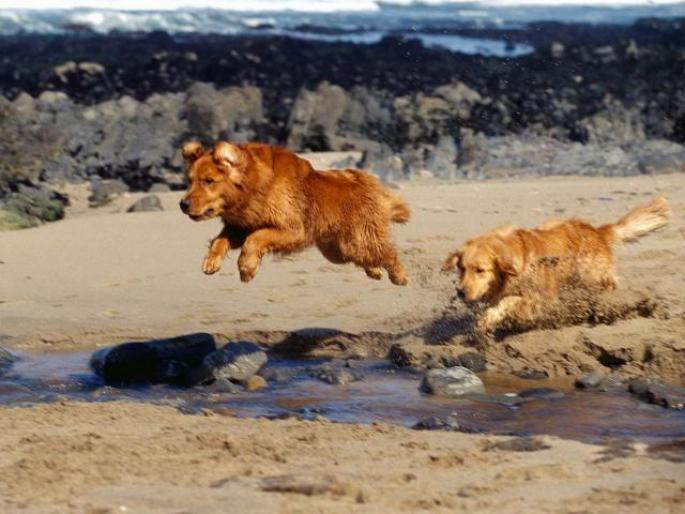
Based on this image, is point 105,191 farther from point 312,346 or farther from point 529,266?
point 529,266

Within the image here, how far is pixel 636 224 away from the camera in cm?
1064

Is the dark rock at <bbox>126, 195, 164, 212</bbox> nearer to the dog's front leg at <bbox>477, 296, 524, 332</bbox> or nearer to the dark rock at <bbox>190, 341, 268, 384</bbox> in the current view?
the dark rock at <bbox>190, 341, 268, 384</bbox>

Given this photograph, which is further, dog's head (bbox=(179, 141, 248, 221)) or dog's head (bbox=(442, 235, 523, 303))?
dog's head (bbox=(442, 235, 523, 303))

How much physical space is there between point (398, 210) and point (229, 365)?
1.51m

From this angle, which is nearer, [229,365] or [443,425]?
[443,425]

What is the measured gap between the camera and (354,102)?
73.5 feet

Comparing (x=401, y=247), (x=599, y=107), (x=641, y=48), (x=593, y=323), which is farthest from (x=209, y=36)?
(x=593, y=323)

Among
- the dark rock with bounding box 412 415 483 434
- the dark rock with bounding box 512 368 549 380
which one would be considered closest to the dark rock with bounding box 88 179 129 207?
the dark rock with bounding box 512 368 549 380

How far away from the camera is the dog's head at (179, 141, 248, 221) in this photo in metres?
8.96

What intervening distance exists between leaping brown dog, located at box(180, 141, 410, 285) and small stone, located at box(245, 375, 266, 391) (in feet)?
2.16

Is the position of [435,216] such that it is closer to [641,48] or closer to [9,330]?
[9,330]

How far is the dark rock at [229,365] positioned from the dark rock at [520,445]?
2347 mm

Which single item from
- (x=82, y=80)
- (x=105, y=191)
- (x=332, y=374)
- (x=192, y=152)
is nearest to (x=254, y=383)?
(x=332, y=374)

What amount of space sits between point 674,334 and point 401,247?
3148mm
